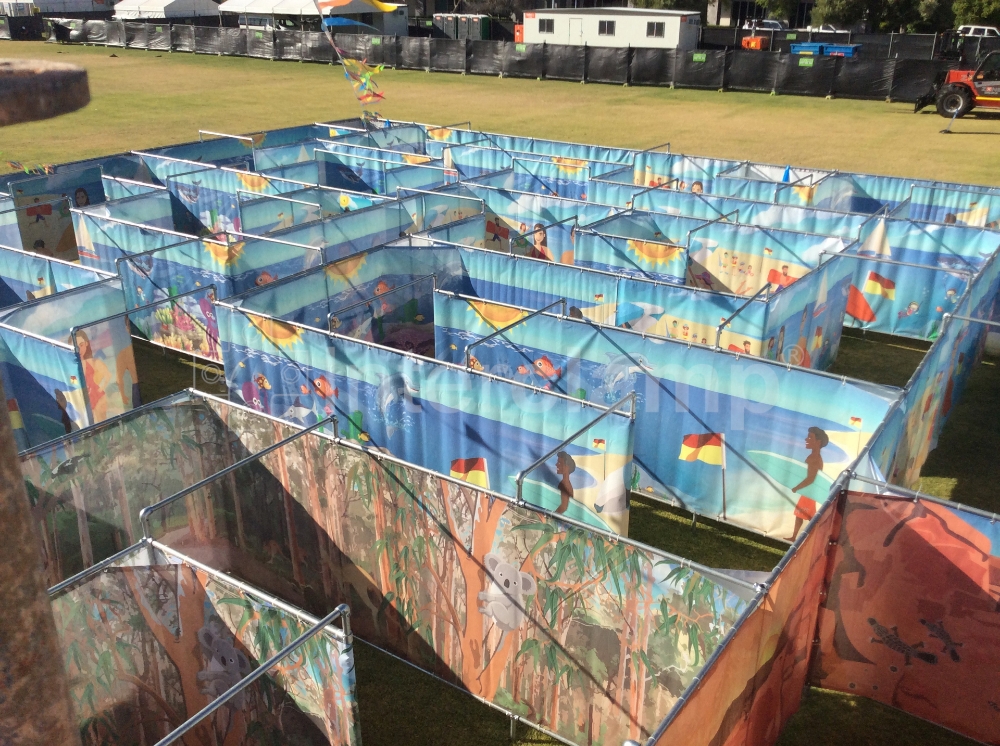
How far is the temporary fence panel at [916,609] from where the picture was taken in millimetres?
6812

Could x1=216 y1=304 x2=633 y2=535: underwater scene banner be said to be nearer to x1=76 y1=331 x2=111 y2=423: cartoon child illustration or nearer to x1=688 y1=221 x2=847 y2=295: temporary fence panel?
x1=76 y1=331 x2=111 y2=423: cartoon child illustration

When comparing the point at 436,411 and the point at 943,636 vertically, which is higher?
the point at 436,411

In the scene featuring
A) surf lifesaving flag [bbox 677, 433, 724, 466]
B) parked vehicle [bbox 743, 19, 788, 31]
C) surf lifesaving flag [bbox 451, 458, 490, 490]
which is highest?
parked vehicle [bbox 743, 19, 788, 31]

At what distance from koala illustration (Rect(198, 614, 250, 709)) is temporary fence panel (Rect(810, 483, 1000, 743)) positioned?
482 centimetres

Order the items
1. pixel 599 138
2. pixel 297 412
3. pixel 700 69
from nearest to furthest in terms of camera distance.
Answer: pixel 297 412, pixel 599 138, pixel 700 69

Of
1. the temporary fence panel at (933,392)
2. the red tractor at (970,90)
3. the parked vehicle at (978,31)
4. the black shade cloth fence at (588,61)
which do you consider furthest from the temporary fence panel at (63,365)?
the parked vehicle at (978,31)

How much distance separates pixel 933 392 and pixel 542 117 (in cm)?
2848

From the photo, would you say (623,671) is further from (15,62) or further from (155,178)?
(155,178)

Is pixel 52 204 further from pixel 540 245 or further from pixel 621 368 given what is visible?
pixel 621 368

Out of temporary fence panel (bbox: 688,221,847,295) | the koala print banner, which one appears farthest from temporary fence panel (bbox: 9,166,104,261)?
the koala print banner

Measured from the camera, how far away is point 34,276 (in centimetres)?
1338

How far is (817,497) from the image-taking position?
32.2 ft

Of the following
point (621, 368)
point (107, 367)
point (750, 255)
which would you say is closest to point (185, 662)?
point (107, 367)

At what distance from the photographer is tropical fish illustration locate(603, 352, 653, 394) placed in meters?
10.5
